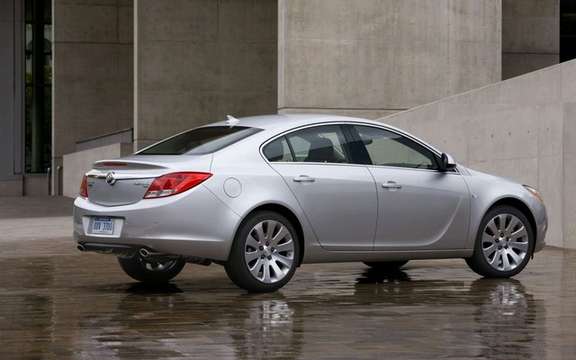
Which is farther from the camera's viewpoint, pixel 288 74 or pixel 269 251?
pixel 288 74

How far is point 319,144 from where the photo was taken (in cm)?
1148

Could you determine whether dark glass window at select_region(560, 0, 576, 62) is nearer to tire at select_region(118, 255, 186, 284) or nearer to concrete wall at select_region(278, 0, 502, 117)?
concrete wall at select_region(278, 0, 502, 117)

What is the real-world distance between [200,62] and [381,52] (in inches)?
381

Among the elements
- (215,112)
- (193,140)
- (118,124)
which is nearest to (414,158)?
(193,140)

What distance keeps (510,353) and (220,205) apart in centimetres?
384

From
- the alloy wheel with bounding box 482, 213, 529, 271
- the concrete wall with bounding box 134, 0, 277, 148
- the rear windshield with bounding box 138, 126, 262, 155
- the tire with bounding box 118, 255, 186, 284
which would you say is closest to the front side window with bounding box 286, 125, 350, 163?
the rear windshield with bounding box 138, 126, 262, 155

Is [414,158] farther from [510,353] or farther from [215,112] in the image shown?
[215,112]

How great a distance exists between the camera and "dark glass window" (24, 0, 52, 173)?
5247 centimetres

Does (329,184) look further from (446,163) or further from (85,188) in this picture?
(85,188)

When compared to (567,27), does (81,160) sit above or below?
below

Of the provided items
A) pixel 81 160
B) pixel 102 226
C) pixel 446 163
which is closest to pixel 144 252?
pixel 102 226

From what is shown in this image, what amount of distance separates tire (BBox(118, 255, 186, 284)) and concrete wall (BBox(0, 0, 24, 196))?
1622 inches

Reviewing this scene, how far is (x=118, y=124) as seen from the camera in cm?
4369

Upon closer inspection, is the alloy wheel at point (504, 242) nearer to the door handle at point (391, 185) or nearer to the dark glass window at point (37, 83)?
the door handle at point (391, 185)
